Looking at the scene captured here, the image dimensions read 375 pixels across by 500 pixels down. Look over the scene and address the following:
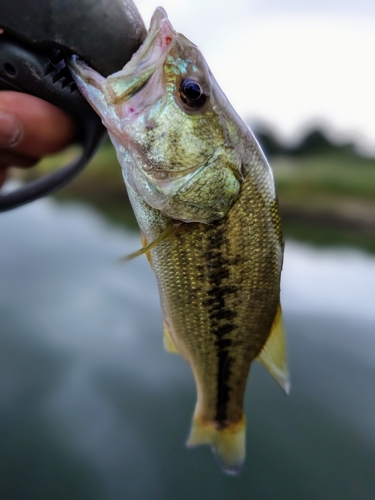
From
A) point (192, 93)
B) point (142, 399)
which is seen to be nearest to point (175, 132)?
point (192, 93)

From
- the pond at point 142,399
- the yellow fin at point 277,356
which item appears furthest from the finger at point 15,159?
the pond at point 142,399

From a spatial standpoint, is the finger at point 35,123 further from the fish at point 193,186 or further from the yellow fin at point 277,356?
the yellow fin at point 277,356

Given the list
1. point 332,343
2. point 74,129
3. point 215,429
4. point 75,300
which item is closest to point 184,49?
point 74,129

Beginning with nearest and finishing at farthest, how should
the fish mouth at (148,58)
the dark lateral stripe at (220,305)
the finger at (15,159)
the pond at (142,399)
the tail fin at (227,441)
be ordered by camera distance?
the fish mouth at (148,58) → the dark lateral stripe at (220,305) → the finger at (15,159) → the tail fin at (227,441) → the pond at (142,399)

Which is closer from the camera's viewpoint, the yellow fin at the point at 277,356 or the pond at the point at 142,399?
the yellow fin at the point at 277,356

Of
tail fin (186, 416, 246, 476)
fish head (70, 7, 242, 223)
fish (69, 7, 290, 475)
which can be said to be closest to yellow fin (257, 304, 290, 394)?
fish (69, 7, 290, 475)

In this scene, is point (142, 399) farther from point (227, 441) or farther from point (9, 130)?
point (9, 130)
